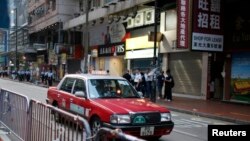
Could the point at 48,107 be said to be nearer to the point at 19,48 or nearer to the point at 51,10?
the point at 51,10

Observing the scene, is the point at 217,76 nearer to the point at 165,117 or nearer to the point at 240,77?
the point at 240,77

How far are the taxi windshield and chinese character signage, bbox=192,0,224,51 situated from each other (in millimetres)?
12266

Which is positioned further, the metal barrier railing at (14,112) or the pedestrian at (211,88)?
the pedestrian at (211,88)

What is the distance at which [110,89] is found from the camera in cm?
1109

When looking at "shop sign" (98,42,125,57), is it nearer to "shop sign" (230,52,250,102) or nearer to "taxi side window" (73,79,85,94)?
"shop sign" (230,52,250,102)

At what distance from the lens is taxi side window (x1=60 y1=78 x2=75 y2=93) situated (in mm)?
12242

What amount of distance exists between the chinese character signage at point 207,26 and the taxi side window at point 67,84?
11606 millimetres

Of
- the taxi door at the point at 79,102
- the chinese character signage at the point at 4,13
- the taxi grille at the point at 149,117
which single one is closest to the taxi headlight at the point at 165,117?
the taxi grille at the point at 149,117

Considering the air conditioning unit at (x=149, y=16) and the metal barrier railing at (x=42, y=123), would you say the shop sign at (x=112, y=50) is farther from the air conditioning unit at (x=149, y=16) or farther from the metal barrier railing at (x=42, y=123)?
the metal barrier railing at (x=42, y=123)

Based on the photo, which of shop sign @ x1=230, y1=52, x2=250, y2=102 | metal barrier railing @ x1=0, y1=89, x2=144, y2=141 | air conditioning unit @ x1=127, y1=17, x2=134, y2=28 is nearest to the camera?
metal barrier railing @ x1=0, y1=89, x2=144, y2=141

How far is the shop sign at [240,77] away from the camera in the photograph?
23391 millimetres

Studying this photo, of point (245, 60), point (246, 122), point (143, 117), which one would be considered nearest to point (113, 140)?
point (143, 117)

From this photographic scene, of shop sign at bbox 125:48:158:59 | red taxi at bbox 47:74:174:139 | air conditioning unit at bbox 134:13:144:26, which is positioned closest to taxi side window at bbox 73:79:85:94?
red taxi at bbox 47:74:174:139

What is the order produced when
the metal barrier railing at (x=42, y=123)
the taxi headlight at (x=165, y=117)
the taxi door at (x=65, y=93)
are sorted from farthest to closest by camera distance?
the taxi door at (x=65, y=93) → the taxi headlight at (x=165, y=117) → the metal barrier railing at (x=42, y=123)
